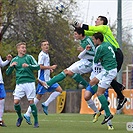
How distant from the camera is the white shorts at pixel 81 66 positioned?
1479 cm

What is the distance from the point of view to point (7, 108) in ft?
117

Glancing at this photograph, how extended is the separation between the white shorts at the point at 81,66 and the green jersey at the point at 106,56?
1.53 metres

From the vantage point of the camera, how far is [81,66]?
590 inches

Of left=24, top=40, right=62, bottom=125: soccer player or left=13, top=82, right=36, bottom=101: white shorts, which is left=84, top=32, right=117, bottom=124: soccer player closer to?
left=13, top=82, right=36, bottom=101: white shorts

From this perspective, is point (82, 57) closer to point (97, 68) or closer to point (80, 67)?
point (80, 67)

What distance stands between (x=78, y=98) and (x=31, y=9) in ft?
30.1

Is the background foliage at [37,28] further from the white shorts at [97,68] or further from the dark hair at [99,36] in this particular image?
the dark hair at [99,36]

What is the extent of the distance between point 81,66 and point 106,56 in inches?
73.1

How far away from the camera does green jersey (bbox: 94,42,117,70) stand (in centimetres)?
1320

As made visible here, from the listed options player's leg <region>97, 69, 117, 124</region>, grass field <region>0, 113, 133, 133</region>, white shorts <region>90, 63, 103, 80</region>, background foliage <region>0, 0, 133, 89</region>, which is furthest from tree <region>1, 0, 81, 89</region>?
player's leg <region>97, 69, 117, 124</region>

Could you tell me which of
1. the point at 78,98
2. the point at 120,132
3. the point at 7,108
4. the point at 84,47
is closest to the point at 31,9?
the point at 7,108

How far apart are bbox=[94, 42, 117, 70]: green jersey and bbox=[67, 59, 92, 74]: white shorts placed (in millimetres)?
1527

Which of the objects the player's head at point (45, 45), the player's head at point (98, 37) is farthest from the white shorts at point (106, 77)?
the player's head at point (45, 45)

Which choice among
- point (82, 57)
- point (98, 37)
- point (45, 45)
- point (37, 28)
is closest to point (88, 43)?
point (82, 57)
